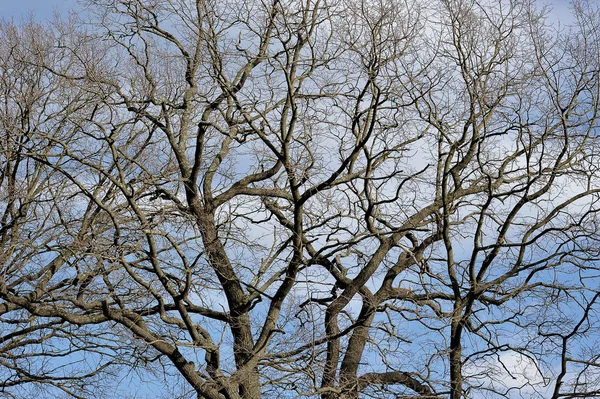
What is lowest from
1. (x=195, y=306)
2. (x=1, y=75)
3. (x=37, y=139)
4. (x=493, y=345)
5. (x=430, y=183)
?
(x=493, y=345)

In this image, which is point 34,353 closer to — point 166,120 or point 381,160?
point 166,120

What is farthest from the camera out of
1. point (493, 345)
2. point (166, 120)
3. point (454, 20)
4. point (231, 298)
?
point (166, 120)

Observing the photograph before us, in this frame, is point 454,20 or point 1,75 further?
point 1,75

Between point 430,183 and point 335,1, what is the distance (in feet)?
9.80

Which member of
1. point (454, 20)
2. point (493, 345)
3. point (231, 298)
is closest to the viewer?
point (454, 20)

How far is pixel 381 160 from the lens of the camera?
1129cm

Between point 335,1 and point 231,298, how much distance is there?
174 inches

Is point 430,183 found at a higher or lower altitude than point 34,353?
higher

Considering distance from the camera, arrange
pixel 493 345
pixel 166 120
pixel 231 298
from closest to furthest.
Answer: pixel 493 345 < pixel 231 298 < pixel 166 120

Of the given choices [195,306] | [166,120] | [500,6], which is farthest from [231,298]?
[500,6]

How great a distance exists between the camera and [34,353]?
38.1ft

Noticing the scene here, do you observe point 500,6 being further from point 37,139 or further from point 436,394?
point 37,139

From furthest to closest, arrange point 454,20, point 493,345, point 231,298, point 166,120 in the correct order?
point 166,120 → point 231,298 → point 493,345 → point 454,20

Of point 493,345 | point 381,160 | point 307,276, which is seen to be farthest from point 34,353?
point 493,345
